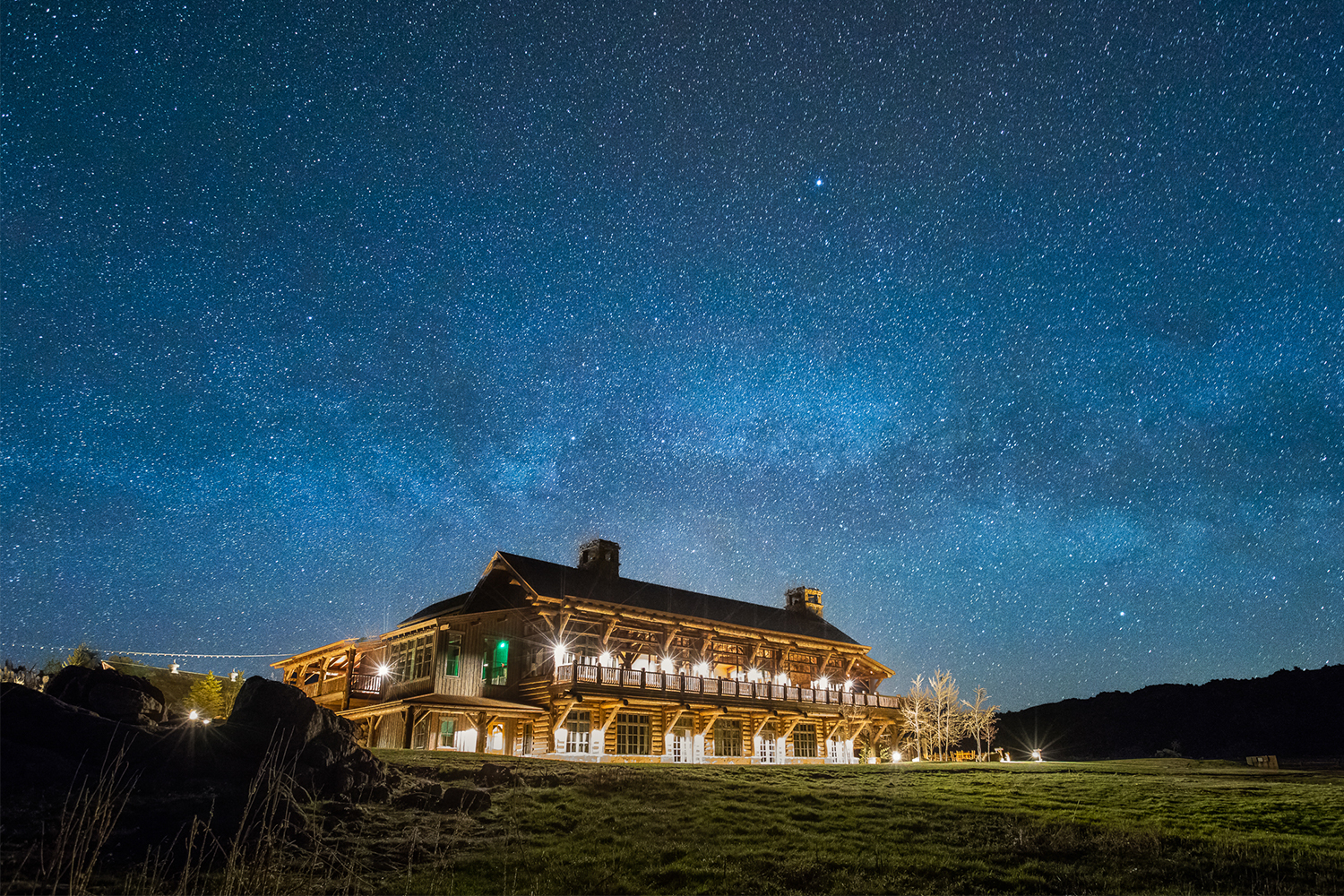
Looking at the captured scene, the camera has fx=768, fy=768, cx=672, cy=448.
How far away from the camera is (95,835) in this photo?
11523 mm

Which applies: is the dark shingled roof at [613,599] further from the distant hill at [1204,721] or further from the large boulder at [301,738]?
the distant hill at [1204,721]

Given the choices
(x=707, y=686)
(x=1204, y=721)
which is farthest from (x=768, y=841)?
(x=1204, y=721)

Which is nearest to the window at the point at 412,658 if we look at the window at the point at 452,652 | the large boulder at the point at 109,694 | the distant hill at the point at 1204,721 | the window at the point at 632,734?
the window at the point at 452,652

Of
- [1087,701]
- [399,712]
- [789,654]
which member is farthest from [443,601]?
[1087,701]

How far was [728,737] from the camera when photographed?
124 feet

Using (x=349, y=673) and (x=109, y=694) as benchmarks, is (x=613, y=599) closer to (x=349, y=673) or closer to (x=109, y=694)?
(x=349, y=673)

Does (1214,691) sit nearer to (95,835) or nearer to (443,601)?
(443,601)

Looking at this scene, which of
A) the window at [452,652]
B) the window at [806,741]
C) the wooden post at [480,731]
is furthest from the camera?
the window at [806,741]

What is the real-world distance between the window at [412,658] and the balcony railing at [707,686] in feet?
19.3

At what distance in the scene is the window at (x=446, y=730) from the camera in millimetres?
30906

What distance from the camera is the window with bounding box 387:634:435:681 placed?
108 ft

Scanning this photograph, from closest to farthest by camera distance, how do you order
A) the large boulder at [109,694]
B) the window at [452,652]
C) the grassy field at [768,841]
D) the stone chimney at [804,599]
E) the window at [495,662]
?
the grassy field at [768,841], the large boulder at [109,694], the window at [452,652], the window at [495,662], the stone chimney at [804,599]

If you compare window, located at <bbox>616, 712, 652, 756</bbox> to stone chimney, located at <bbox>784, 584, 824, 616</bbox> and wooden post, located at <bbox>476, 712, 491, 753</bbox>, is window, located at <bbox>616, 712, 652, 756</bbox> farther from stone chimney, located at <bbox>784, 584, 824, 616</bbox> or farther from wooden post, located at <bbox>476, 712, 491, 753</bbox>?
stone chimney, located at <bbox>784, 584, 824, 616</bbox>

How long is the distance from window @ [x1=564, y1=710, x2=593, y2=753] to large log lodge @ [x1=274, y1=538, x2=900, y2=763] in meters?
0.07
